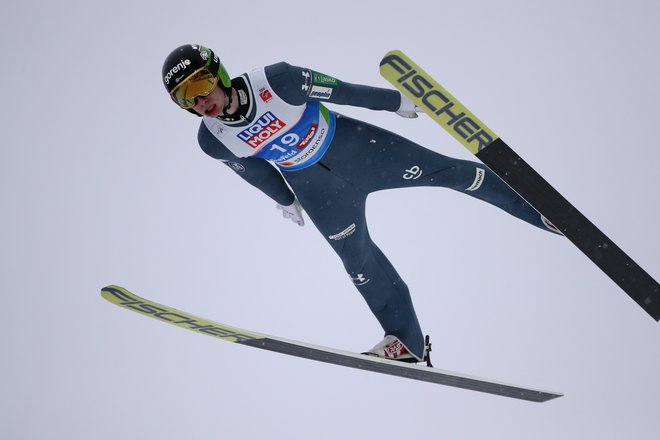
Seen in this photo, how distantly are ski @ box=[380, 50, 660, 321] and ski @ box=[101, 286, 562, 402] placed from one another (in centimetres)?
105

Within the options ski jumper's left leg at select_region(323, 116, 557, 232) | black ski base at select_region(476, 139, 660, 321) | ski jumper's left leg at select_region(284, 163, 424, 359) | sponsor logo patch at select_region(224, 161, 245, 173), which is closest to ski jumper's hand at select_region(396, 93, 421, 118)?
ski jumper's left leg at select_region(323, 116, 557, 232)

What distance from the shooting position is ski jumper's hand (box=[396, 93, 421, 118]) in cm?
316

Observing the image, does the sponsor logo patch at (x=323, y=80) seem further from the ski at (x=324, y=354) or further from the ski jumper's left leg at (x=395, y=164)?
the ski at (x=324, y=354)

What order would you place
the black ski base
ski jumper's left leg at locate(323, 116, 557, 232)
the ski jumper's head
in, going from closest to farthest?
the black ski base < the ski jumper's head < ski jumper's left leg at locate(323, 116, 557, 232)

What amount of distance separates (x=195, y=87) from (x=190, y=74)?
6cm

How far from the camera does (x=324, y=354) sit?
3508 mm

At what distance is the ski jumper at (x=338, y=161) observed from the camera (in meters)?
3.11

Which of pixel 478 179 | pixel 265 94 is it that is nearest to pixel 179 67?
pixel 265 94

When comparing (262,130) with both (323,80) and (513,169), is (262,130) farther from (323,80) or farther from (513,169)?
(513,169)

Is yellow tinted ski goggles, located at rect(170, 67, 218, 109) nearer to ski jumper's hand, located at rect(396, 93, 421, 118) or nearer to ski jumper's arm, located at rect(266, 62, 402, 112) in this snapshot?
ski jumper's arm, located at rect(266, 62, 402, 112)

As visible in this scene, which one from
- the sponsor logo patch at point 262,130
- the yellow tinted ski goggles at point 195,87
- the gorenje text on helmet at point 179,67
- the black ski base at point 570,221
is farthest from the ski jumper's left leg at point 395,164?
the gorenje text on helmet at point 179,67

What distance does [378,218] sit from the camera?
21.0ft

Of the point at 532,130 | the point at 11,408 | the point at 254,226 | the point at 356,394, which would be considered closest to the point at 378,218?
the point at 254,226

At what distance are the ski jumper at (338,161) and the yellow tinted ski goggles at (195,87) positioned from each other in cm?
19
